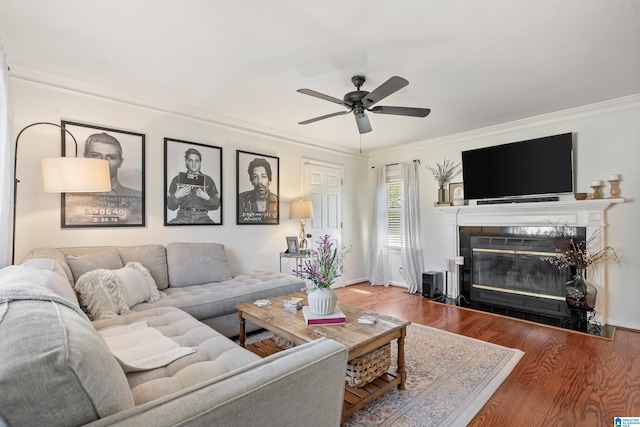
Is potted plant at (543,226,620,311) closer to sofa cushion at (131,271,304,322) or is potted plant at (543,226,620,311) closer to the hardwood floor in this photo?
the hardwood floor

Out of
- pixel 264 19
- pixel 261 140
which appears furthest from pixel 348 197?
pixel 264 19

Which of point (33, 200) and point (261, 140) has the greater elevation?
point (261, 140)

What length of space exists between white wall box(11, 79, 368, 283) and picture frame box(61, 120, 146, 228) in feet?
0.20

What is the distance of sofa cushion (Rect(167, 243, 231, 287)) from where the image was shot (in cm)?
313

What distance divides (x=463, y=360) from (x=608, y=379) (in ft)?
3.15

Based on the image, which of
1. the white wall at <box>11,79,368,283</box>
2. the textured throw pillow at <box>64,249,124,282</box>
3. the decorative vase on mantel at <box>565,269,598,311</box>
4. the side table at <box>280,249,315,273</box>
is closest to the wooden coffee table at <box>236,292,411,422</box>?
the textured throw pillow at <box>64,249,124,282</box>

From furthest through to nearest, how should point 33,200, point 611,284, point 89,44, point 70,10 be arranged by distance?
1. point 611,284
2. point 33,200
3. point 89,44
4. point 70,10

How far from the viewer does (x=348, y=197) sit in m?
5.49

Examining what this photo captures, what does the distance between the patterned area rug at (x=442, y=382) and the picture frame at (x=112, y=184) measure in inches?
72.4

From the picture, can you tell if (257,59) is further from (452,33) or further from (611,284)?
(611,284)

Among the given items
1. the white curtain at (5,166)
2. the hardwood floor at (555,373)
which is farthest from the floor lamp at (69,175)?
the hardwood floor at (555,373)

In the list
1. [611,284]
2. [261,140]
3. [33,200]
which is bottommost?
[611,284]

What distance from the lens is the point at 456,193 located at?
4.57 metres

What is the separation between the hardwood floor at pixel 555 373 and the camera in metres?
1.85
